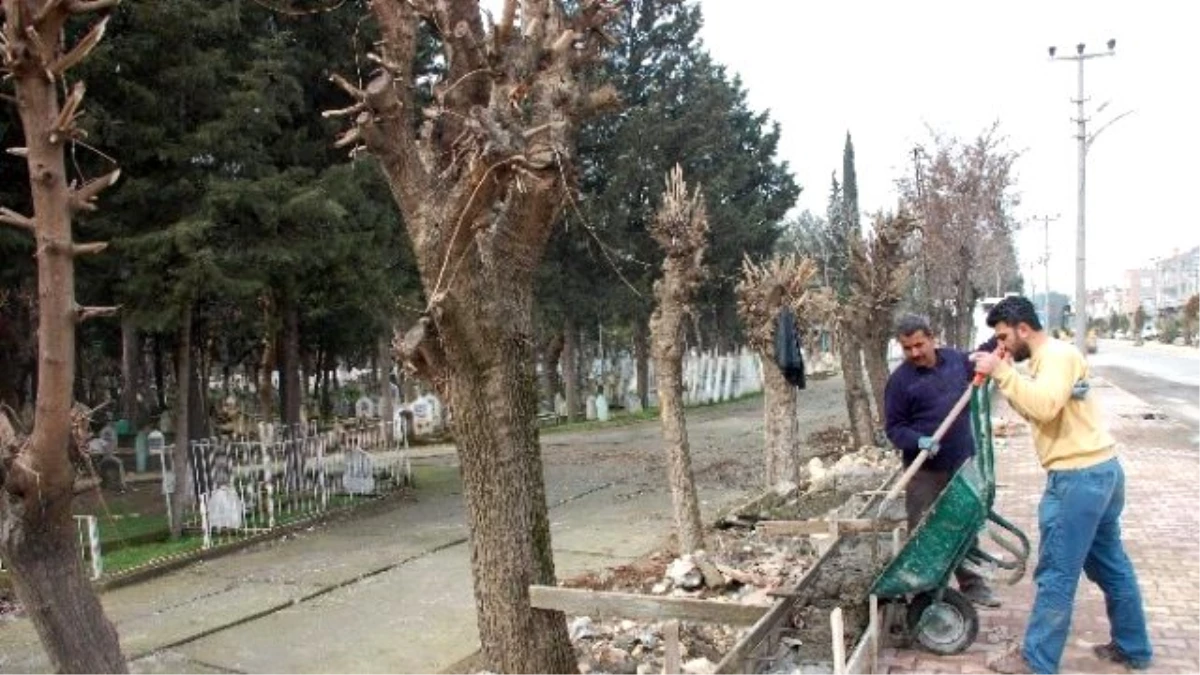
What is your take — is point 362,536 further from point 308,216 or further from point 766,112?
point 766,112

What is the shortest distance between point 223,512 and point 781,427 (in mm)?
6779

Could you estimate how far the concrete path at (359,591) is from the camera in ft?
23.7

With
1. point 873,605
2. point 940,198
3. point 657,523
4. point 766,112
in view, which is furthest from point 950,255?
point 873,605

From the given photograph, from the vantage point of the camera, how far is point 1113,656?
506cm

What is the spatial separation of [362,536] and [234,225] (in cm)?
398

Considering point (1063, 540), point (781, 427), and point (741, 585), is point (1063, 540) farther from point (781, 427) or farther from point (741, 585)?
point (781, 427)

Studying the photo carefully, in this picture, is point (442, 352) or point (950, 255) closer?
point (442, 352)

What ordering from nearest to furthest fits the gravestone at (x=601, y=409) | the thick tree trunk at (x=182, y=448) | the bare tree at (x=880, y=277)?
the thick tree trunk at (x=182, y=448) → the bare tree at (x=880, y=277) → the gravestone at (x=601, y=409)

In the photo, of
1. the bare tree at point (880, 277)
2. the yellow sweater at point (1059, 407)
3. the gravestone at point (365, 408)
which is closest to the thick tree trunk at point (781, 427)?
the bare tree at point (880, 277)

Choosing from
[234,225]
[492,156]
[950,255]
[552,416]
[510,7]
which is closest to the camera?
[492,156]

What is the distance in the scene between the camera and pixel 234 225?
37.6 feet

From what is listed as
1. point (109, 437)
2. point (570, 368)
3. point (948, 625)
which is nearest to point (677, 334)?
point (948, 625)

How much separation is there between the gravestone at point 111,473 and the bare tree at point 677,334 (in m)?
11.3

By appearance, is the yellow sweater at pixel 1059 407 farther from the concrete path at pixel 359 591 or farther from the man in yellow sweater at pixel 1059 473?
the concrete path at pixel 359 591
